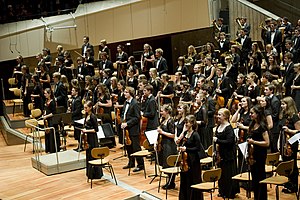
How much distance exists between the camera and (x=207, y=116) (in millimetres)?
9906

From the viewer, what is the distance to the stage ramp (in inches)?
433

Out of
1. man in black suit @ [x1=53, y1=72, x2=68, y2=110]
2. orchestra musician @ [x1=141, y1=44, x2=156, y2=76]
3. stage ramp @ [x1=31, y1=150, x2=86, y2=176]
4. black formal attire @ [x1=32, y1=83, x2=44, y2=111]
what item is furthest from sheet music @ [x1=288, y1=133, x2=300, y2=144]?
black formal attire @ [x1=32, y1=83, x2=44, y2=111]

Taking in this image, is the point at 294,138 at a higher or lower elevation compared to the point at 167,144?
higher

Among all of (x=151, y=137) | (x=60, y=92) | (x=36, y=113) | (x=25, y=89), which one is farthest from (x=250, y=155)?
(x=25, y=89)

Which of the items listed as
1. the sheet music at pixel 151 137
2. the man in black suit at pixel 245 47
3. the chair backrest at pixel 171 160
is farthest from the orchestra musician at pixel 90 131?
the man in black suit at pixel 245 47

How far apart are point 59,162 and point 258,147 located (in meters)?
4.92

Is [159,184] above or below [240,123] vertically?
below

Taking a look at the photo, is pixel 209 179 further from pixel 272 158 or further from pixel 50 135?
pixel 50 135

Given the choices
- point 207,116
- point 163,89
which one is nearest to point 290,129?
point 207,116

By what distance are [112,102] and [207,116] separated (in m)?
3.00

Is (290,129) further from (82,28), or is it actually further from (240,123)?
(82,28)

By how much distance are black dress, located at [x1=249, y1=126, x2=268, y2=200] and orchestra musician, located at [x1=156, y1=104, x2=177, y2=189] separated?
5.66 ft

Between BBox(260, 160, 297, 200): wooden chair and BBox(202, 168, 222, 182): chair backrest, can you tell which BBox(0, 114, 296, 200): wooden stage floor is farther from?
BBox(202, 168, 222, 182): chair backrest

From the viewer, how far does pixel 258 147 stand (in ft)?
25.1
